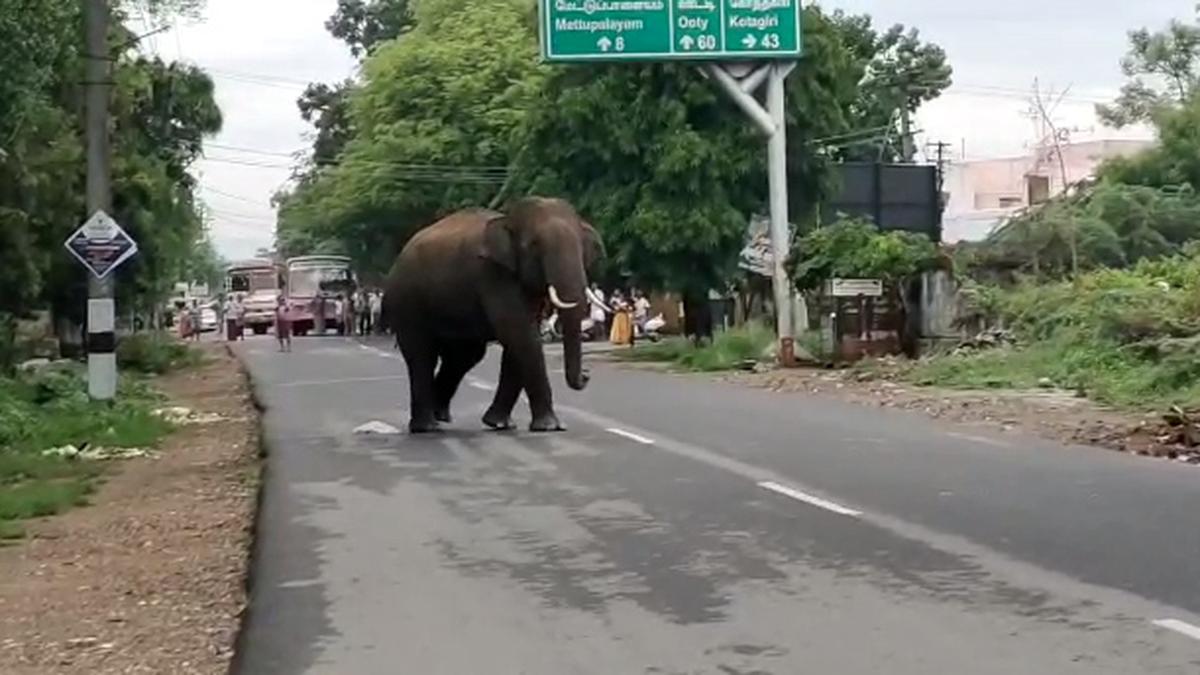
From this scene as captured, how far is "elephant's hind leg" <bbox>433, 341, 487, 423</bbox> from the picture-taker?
21547mm

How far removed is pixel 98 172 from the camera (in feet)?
82.9

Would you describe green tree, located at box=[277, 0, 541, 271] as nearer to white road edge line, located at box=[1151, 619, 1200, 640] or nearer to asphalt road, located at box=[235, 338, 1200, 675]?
asphalt road, located at box=[235, 338, 1200, 675]

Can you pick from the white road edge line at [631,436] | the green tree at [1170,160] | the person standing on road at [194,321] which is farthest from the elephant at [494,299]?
the person standing on road at [194,321]

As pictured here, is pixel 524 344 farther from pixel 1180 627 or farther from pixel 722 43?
pixel 722 43

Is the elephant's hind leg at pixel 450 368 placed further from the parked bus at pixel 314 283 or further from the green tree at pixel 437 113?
the parked bus at pixel 314 283

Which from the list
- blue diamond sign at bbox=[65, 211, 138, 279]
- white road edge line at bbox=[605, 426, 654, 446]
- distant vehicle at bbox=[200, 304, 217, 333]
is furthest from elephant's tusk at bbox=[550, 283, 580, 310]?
distant vehicle at bbox=[200, 304, 217, 333]

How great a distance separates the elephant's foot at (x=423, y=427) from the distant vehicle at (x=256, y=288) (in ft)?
213

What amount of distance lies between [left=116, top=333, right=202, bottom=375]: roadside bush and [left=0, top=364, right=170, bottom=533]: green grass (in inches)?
426

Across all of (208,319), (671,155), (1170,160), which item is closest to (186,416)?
(671,155)

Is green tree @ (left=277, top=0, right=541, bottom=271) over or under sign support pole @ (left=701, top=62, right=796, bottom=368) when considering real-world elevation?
over

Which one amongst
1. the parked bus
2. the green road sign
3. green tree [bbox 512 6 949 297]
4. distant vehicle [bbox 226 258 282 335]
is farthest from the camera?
distant vehicle [bbox 226 258 282 335]

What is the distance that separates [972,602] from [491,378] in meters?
22.8

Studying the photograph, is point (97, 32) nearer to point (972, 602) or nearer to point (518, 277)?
point (518, 277)

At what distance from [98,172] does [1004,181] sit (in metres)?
68.7
